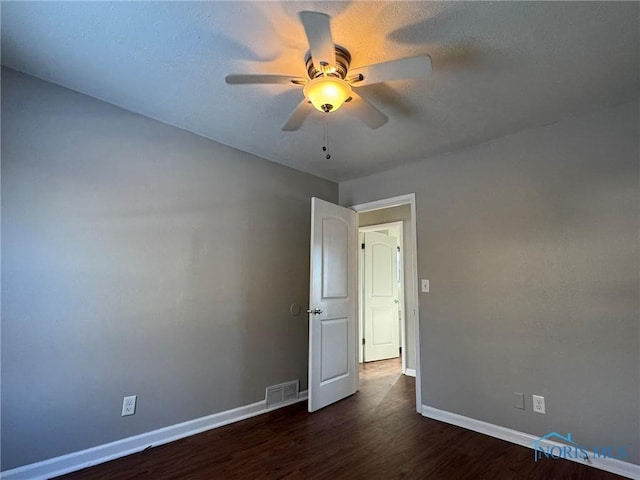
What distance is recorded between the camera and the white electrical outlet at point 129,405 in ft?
7.52

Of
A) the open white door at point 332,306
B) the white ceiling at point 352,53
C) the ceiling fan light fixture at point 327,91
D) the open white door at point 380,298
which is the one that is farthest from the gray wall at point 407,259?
the ceiling fan light fixture at point 327,91

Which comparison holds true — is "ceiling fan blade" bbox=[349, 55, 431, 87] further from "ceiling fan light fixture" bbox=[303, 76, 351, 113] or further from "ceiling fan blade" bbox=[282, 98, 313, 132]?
"ceiling fan blade" bbox=[282, 98, 313, 132]

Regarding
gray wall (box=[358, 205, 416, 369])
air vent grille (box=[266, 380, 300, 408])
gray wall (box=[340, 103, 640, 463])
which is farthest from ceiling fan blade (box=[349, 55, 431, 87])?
gray wall (box=[358, 205, 416, 369])

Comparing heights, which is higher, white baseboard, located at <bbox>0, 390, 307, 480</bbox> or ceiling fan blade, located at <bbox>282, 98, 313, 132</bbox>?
ceiling fan blade, located at <bbox>282, 98, 313, 132</bbox>

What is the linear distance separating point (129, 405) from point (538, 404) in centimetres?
295

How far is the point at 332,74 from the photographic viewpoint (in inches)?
65.4

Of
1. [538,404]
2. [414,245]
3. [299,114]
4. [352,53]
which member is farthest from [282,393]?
[352,53]

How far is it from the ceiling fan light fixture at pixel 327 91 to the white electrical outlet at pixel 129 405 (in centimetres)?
233

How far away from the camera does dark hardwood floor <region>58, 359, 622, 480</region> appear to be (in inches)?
81.3

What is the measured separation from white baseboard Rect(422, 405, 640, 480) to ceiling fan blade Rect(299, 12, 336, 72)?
2.88 meters

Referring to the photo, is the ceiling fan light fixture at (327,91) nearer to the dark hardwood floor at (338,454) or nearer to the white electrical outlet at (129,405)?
the dark hardwood floor at (338,454)

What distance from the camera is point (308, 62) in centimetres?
177

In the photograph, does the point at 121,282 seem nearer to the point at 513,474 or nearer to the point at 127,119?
the point at 127,119

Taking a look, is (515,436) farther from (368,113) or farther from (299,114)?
(299,114)
